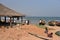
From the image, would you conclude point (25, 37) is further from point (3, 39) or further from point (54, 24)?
point (54, 24)

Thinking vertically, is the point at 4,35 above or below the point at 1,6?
below

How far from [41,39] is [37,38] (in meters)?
0.54

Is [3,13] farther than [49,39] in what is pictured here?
Yes

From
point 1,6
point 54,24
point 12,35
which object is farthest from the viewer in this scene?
point 54,24

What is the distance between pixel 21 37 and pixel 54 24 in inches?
919

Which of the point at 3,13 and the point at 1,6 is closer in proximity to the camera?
the point at 3,13

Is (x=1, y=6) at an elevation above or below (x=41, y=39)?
above

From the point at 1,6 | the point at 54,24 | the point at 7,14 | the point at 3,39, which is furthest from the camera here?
the point at 54,24

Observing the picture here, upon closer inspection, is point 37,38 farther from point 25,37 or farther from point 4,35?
point 4,35

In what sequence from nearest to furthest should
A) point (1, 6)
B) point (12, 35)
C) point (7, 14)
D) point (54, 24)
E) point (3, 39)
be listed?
point (3, 39)
point (12, 35)
point (7, 14)
point (1, 6)
point (54, 24)

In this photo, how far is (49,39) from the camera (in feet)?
58.5

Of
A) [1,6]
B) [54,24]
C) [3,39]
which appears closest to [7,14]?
[1,6]

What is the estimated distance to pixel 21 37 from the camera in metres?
18.1

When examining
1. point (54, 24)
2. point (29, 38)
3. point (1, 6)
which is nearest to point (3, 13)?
point (1, 6)
